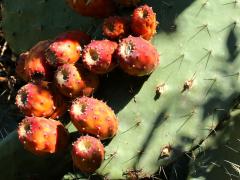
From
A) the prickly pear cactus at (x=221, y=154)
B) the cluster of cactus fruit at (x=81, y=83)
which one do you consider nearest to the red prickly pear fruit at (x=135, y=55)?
the cluster of cactus fruit at (x=81, y=83)

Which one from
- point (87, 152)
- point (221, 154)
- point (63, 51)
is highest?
point (63, 51)

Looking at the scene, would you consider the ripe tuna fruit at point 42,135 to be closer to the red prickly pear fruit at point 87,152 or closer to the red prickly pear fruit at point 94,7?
the red prickly pear fruit at point 87,152

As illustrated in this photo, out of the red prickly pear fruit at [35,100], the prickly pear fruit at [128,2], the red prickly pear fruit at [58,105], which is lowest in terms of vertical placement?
the red prickly pear fruit at [58,105]

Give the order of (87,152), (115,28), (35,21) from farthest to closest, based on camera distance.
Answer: (35,21) → (115,28) → (87,152)

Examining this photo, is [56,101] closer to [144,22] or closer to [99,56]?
[99,56]

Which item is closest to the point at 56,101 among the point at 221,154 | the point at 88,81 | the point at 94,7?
the point at 88,81
